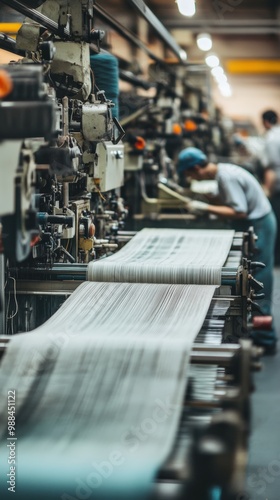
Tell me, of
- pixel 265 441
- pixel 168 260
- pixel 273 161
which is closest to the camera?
pixel 168 260

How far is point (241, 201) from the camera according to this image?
551 centimetres

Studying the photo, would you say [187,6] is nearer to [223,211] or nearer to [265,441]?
[223,211]

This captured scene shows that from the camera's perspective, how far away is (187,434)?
76.9 inches

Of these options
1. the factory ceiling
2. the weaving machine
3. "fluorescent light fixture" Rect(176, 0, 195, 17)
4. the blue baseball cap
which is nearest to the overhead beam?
the factory ceiling

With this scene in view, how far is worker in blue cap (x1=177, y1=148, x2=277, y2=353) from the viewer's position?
5473mm

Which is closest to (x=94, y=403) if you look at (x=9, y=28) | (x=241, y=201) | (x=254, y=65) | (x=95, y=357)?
(x=95, y=357)

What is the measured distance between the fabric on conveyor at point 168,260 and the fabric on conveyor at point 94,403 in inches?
20.2

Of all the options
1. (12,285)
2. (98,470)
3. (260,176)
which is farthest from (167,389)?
(260,176)

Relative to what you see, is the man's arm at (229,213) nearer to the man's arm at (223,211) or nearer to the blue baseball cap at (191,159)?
the man's arm at (223,211)

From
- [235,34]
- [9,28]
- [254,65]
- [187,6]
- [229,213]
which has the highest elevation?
[235,34]

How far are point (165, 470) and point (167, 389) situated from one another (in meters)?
0.32

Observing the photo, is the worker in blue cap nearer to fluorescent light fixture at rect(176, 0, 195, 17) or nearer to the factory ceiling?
the factory ceiling

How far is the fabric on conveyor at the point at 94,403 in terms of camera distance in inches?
72.2

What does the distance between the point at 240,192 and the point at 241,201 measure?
61mm
